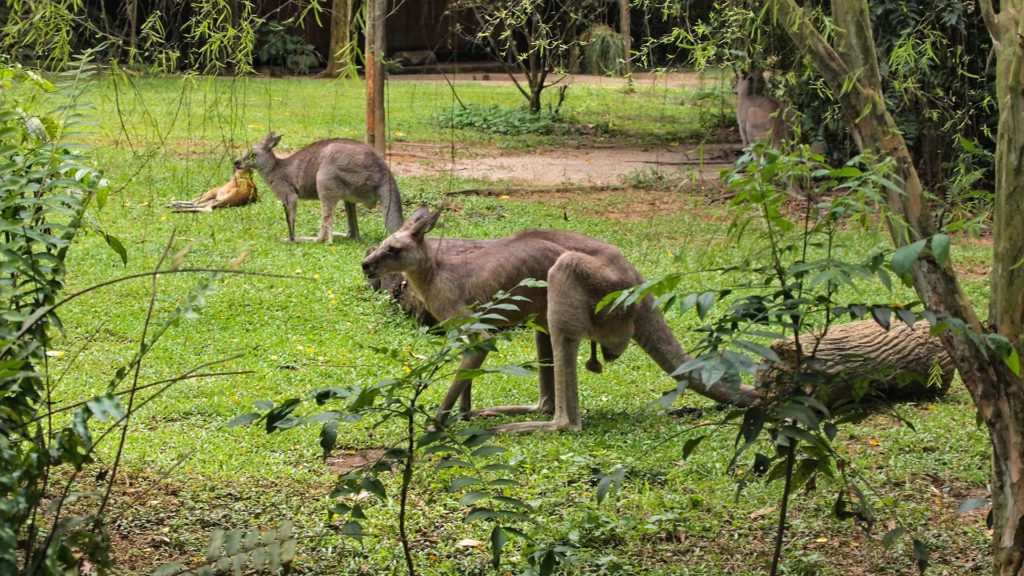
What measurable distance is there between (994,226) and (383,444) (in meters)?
3.26

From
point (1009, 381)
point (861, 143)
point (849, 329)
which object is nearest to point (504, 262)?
point (849, 329)

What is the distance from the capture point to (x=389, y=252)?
6.50 metres

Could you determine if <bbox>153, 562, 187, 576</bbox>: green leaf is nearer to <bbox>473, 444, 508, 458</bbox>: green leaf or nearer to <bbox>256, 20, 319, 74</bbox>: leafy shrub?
<bbox>473, 444, 508, 458</bbox>: green leaf

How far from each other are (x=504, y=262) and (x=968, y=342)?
319 cm

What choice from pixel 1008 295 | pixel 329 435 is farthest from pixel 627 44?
pixel 329 435

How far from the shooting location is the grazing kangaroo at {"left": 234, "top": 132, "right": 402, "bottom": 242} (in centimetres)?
1053

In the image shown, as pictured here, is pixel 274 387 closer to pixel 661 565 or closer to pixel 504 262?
pixel 504 262

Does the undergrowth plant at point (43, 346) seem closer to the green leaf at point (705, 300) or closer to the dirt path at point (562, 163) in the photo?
the green leaf at point (705, 300)

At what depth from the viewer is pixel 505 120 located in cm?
1678

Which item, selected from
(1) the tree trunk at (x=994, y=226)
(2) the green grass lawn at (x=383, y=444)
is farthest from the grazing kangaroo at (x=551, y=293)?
(1) the tree trunk at (x=994, y=226)

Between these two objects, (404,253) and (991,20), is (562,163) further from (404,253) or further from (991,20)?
(991,20)

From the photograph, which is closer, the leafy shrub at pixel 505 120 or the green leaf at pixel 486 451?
the green leaf at pixel 486 451

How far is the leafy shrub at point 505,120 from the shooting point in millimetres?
16359

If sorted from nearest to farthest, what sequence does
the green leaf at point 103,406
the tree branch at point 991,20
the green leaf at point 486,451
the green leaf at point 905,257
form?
the green leaf at point 103,406 < the green leaf at point 905,257 < the green leaf at point 486,451 < the tree branch at point 991,20
